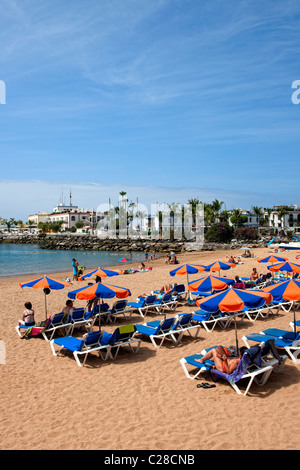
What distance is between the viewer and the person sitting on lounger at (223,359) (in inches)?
266

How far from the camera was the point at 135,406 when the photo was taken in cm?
601

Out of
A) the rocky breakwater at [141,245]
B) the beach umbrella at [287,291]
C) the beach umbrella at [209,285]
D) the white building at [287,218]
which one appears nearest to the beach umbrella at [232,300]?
the beach umbrella at [287,291]

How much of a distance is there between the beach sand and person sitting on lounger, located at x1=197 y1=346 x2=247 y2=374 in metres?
0.32

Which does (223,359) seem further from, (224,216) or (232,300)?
(224,216)


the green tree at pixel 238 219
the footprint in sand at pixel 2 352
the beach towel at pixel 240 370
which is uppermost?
the green tree at pixel 238 219

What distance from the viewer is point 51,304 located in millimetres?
14477

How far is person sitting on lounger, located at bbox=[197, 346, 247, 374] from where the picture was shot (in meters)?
6.75

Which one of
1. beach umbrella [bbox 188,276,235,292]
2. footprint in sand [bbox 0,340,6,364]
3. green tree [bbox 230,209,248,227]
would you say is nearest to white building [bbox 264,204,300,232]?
green tree [bbox 230,209,248,227]

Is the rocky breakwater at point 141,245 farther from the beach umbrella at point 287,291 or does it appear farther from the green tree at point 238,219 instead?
the beach umbrella at point 287,291

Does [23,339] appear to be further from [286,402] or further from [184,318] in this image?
[286,402]

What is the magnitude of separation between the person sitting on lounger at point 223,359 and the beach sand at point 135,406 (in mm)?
323

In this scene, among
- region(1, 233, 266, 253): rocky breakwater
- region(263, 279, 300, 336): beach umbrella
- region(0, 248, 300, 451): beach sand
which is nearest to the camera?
region(0, 248, 300, 451): beach sand

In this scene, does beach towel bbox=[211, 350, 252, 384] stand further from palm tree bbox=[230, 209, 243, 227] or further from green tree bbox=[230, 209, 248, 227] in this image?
green tree bbox=[230, 209, 248, 227]
